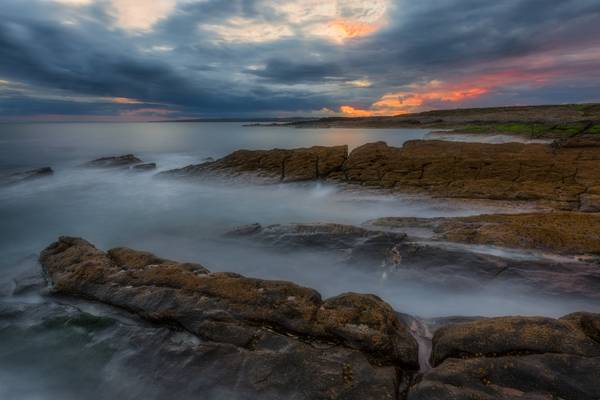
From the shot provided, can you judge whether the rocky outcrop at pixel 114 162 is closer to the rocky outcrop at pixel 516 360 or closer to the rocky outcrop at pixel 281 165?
the rocky outcrop at pixel 281 165

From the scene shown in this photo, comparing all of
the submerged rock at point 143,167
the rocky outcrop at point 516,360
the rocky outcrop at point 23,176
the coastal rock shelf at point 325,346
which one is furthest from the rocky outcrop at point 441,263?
the rocky outcrop at point 23,176

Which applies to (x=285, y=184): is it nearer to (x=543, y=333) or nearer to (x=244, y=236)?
(x=244, y=236)

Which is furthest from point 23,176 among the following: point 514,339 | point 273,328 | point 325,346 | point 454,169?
point 514,339

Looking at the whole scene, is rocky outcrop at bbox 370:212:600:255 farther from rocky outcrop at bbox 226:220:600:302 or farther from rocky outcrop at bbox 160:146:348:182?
rocky outcrop at bbox 160:146:348:182

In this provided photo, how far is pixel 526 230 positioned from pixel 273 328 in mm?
6868

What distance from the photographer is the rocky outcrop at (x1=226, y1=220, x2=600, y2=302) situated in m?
6.88

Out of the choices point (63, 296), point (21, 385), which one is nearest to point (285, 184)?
point (63, 296)

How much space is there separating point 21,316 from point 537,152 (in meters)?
19.8

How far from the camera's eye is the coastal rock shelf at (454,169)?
39.9 ft

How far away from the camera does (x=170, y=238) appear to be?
11.7 m

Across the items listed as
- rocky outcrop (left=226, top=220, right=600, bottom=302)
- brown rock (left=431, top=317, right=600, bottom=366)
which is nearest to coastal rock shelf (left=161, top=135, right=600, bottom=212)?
rocky outcrop (left=226, top=220, right=600, bottom=302)

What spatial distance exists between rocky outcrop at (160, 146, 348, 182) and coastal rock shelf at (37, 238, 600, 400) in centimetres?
1200

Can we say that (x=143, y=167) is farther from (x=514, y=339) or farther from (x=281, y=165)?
(x=514, y=339)

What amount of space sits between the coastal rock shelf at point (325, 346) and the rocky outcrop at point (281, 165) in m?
12.0
